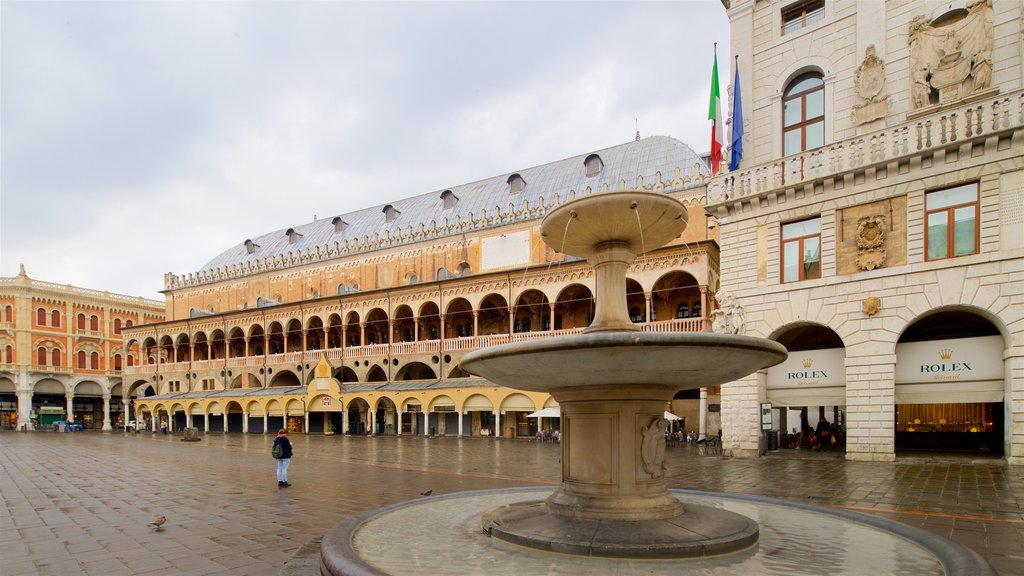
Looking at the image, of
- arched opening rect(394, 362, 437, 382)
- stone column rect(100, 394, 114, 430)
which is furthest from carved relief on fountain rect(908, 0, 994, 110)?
stone column rect(100, 394, 114, 430)

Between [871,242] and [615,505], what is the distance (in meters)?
14.6

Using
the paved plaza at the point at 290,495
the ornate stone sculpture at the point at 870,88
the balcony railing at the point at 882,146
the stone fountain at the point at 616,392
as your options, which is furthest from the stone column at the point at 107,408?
the ornate stone sculpture at the point at 870,88

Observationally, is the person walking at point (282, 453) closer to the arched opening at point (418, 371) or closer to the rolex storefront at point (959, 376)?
the rolex storefront at point (959, 376)

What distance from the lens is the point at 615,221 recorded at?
7395mm

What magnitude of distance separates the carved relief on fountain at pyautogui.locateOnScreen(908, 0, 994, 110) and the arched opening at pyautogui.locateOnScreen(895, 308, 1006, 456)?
6084 millimetres

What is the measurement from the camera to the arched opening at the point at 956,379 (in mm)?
15945

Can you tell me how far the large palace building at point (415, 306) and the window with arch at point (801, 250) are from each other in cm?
941

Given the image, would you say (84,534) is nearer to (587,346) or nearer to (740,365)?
(587,346)

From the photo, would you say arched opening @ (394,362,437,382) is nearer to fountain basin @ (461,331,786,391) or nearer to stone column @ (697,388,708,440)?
stone column @ (697,388,708,440)

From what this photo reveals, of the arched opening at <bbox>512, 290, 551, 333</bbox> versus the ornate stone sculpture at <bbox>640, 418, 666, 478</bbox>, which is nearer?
the ornate stone sculpture at <bbox>640, 418, 666, 478</bbox>

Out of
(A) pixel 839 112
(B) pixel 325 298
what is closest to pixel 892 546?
(A) pixel 839 112

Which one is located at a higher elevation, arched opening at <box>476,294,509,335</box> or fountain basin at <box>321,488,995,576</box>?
arched opening at <box>476,294,509,335</box>

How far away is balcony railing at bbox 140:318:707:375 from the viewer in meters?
28.8

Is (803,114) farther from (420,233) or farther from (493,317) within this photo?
(420,233)
